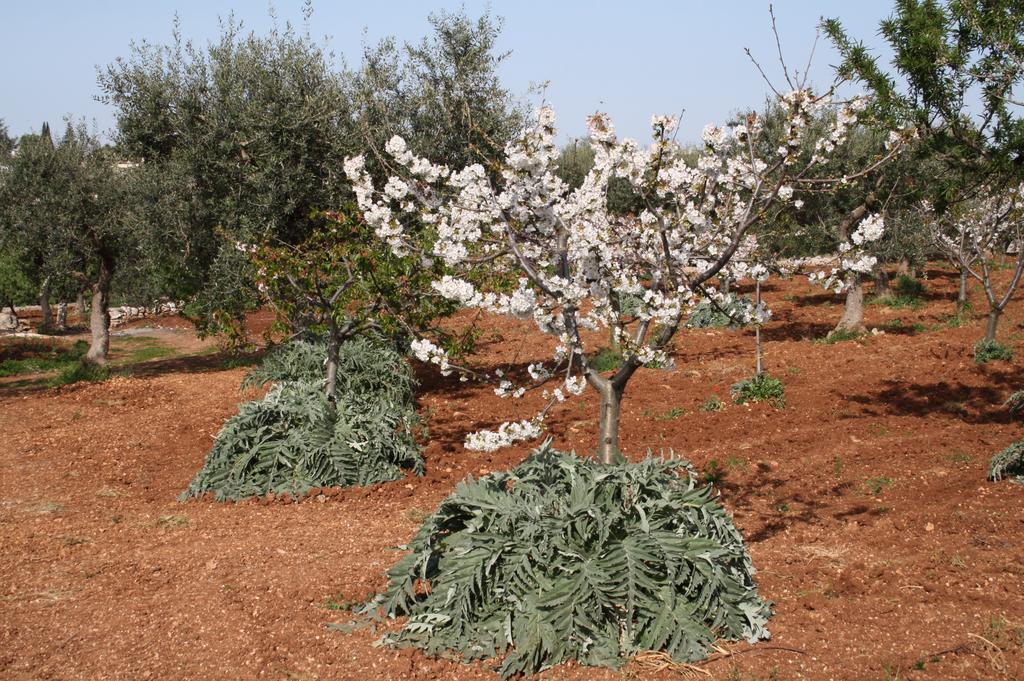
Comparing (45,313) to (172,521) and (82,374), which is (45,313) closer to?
(82,374)

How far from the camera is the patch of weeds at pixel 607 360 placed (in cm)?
1473

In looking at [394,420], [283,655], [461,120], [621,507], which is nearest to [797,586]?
[621,507]

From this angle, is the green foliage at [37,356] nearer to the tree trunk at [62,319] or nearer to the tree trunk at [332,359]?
the tree trunk at [62,319]

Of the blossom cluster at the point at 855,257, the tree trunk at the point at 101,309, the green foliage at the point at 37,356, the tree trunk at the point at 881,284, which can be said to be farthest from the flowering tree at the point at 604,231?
the tree trunk at the point at 881,284

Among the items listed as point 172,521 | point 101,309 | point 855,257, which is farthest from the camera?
point 101,309

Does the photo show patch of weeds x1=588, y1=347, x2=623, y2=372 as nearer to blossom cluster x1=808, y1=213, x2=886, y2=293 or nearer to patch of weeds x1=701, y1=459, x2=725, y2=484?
patch of weeds x1=701, y1=459, x2=725, y2=484

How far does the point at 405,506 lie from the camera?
869 cm

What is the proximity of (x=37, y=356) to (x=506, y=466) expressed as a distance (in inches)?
643

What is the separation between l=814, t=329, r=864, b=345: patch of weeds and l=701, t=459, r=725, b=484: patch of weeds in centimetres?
841

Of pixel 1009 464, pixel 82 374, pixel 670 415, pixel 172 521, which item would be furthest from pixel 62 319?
pixel 1009 464

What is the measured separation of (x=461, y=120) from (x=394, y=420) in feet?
23.3

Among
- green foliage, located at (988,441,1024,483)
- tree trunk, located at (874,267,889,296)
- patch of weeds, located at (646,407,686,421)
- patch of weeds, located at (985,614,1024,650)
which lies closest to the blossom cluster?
patch of weeds, located at (985,614,1024,650)

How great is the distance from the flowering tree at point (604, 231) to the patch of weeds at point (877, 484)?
8.62 ft

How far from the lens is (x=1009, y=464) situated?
25.6 feet
